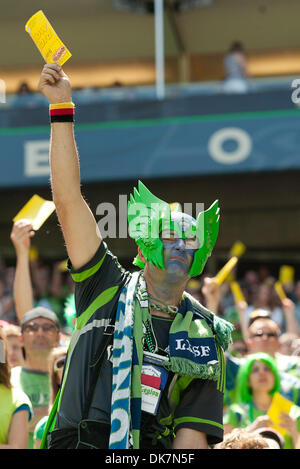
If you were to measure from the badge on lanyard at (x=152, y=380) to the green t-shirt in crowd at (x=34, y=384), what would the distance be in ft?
7.97

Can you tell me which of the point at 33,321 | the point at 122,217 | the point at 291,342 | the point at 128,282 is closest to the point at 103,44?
the point at 291,342

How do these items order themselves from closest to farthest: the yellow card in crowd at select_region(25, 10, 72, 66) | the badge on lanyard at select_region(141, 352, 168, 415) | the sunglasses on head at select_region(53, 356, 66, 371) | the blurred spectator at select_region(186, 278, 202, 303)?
the badge on lanyard at select_region(141, 352, 168, 415), the yellow card in crowd at select_region(25, 10, 72, 66), the sunglasses on head at select_region(53, 356, 66, 371), the blurred spectator at select_region(186, 278, 202, 303)

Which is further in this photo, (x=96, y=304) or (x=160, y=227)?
(x=160, y=227)

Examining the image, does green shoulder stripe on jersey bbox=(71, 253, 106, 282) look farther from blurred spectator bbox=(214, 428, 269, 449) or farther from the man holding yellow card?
blurred spectator bbox=(214, 428, 269, 449)

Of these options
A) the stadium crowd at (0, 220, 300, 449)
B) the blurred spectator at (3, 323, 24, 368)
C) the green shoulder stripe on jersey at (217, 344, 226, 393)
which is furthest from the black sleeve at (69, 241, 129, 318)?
the blurred spectator at (3, 323, 24, 368)

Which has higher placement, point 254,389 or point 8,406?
point 254,389

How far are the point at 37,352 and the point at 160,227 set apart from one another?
2494 mm

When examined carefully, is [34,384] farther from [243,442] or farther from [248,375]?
[243,442]

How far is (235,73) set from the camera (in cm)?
1212

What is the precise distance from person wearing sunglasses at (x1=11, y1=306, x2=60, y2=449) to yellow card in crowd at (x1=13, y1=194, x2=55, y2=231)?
0.61 metres

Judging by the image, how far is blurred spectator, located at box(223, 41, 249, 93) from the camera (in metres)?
11.6

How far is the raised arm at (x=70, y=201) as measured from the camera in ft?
8.34

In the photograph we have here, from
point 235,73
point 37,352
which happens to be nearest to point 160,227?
point 37,352
